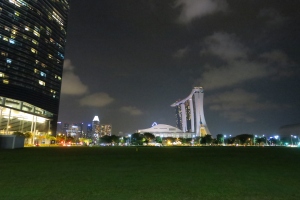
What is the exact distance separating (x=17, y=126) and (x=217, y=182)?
115128mm

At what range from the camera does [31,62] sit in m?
131

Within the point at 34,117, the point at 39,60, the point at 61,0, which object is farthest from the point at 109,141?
the point at 61,0

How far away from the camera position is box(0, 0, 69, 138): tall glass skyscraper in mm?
113188

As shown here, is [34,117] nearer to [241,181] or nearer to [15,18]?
[15,18]

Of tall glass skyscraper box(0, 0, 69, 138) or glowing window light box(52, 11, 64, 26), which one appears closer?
tall glass skyscraper box(0, 0, 69, 138)

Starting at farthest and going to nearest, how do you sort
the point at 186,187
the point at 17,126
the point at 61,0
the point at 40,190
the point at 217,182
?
the point at 61,0 → the point at 17,126 → the point at 217,182 → the point at 186,187 → the point at 40,190

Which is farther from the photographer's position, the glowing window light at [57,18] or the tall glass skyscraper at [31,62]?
the glowing window light at [57,18]

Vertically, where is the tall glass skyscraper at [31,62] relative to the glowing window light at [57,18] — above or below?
below

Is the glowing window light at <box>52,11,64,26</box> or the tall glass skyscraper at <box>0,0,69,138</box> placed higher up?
the glowing window light at <box>52,11,64,26</box>

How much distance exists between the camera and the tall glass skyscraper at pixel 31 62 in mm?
113188

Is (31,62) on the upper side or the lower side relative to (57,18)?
lower

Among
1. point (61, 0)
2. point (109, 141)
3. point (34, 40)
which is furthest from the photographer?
point (61, 0)

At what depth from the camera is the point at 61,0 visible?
547 ft

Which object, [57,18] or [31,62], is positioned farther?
[57,18]
